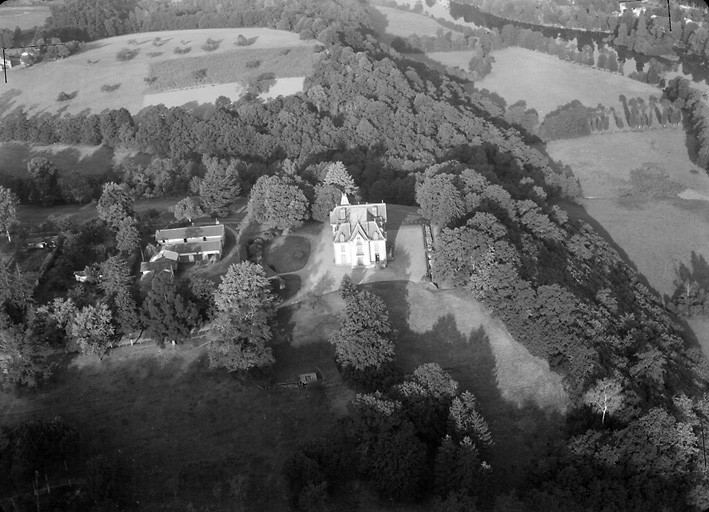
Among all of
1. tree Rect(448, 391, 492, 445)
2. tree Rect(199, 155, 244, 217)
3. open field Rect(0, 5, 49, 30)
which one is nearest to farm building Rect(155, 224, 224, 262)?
tree Rect(199, 155, 244, 217)

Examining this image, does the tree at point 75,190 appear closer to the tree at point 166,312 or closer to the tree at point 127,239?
the tree at point 127,239

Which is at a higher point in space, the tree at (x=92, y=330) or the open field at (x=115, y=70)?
the open field at (x=115, y=70)

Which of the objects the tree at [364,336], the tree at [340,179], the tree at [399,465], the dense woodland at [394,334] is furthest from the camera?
the tree at [340,179]

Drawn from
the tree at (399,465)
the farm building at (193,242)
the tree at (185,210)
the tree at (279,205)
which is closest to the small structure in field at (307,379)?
the tree at (399,465)

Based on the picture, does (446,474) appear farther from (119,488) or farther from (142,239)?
(142,239)

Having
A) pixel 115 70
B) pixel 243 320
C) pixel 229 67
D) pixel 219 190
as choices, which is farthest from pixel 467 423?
pixel 115 70

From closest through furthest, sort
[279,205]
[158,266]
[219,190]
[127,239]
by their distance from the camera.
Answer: [158,266]
[127,239]
[279,205]
[219,190]

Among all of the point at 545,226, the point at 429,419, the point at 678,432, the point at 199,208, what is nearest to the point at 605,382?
the point at 678,432

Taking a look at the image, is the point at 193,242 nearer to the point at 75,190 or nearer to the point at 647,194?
the point at 75,190
